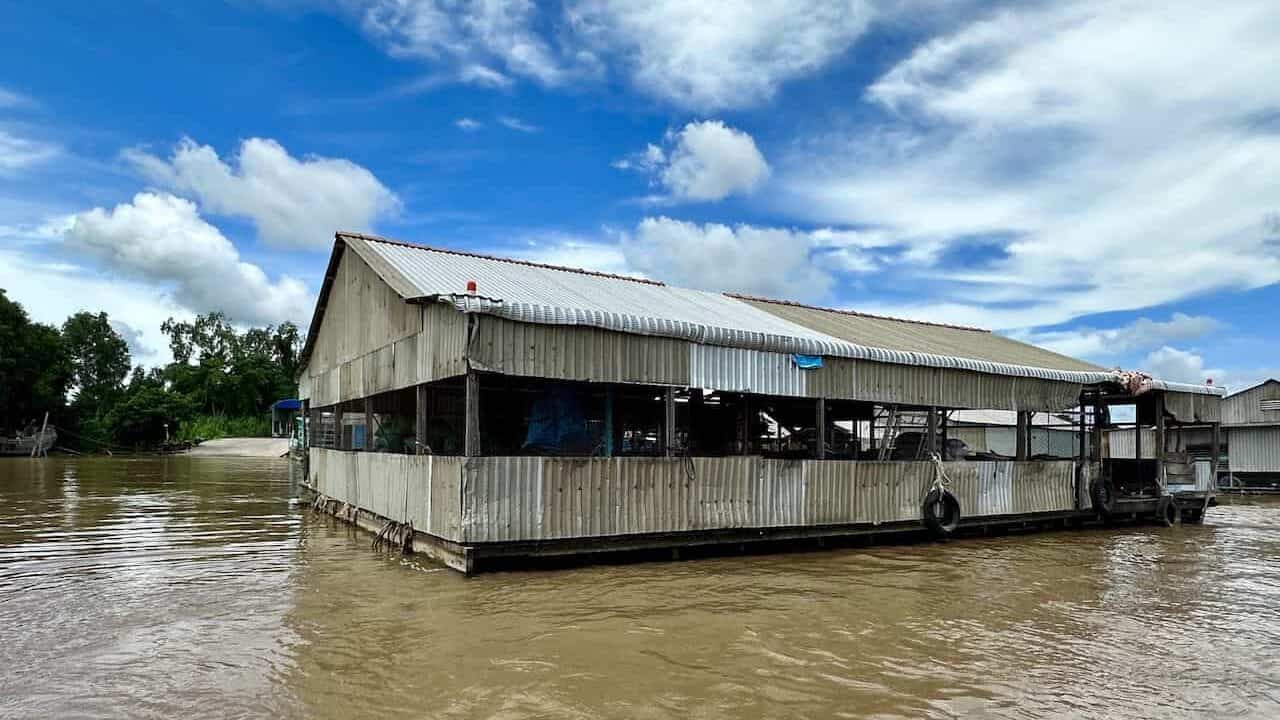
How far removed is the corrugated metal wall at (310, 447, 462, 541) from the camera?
11197mm

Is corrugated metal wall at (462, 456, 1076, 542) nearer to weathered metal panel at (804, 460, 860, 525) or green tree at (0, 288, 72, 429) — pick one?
weathered metal panel at (804, 460, 860, 525)

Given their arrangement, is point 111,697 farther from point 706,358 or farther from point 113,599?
point 706,358

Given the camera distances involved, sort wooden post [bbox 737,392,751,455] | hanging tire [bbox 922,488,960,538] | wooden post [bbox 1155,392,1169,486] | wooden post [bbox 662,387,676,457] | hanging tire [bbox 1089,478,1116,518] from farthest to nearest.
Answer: wooden post [bbox 1155,392,1169,486] → hanging tire [bbox 1089,478,1116,518] → wooden post [bbox 737,392,751,455] → hanging tire [bbox 922,488,960,538] → wooden post [bbox 662,387,676,457]

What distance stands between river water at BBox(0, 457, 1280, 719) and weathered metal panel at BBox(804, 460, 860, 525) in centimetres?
64

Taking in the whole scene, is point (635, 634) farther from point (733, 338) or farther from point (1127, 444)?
point (1127, 444)

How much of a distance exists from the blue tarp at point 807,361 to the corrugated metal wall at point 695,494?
5.21 ft

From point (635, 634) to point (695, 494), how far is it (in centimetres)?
464

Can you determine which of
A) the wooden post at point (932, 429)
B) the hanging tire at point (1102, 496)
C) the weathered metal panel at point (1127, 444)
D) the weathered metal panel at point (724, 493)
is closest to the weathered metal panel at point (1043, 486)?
the hanging tire at point (1102, 496)

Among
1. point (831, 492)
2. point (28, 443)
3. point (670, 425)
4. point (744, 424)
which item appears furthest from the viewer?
point (28, 443)

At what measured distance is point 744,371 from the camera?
1341 cm

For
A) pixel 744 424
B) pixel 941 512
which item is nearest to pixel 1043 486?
pixel 941 512

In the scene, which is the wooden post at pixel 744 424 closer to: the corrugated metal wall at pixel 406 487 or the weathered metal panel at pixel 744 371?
the weathered metal panel at pixel 744 371

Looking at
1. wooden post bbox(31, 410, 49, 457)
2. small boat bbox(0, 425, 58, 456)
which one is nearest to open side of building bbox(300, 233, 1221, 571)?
wooden post bbox(31, 410, 49, 457)

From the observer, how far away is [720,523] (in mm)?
12922
